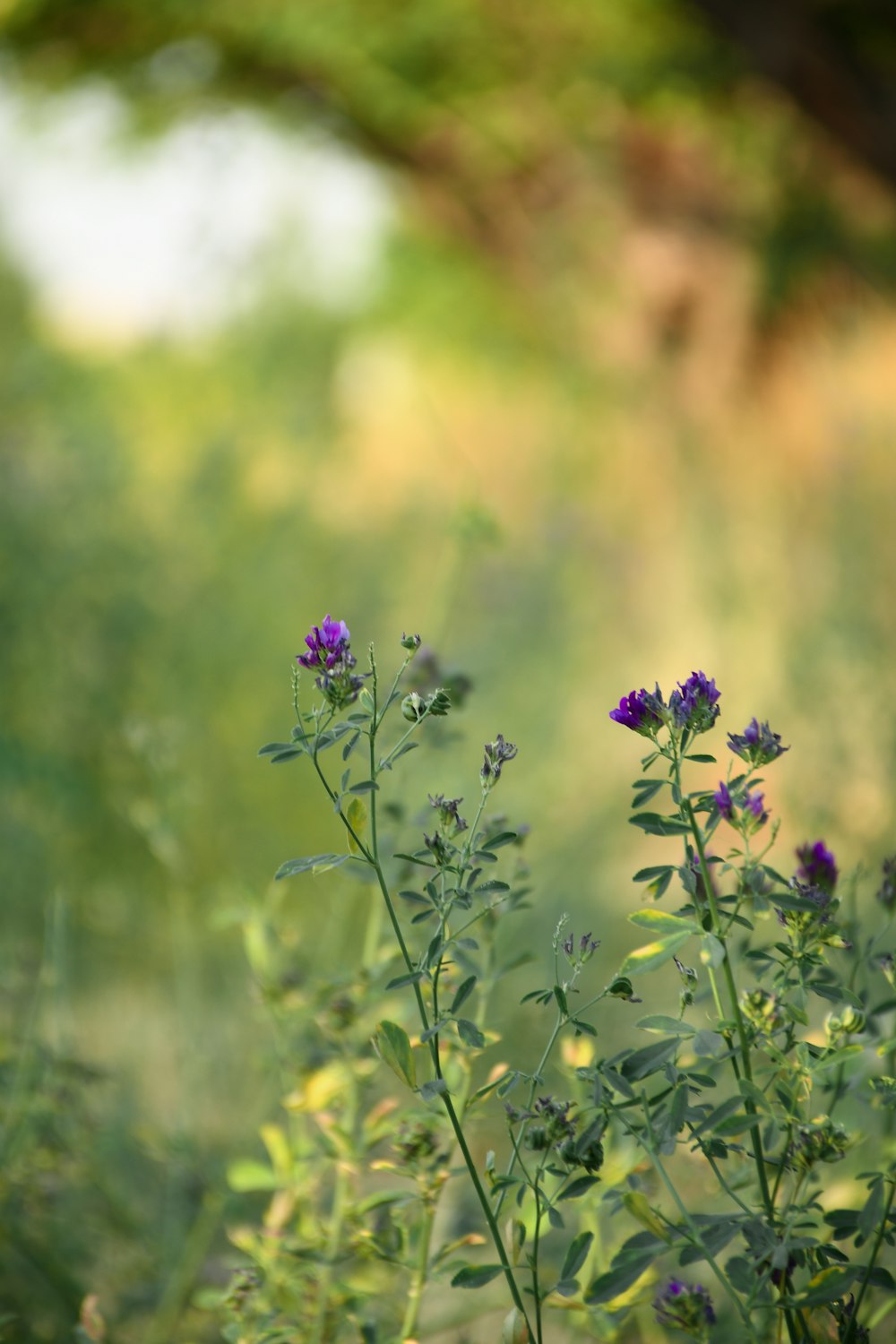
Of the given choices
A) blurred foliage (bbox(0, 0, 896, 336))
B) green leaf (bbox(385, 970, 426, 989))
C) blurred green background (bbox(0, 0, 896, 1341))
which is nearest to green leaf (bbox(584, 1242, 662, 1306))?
green leaf (bbox(385, 970, 426, 989))

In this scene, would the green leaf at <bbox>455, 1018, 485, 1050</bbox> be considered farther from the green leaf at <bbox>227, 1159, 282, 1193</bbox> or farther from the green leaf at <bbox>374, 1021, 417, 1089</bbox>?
the green leaf at <bbox>227, 1159, 282, 1193</bbox>

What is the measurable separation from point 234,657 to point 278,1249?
108 cm

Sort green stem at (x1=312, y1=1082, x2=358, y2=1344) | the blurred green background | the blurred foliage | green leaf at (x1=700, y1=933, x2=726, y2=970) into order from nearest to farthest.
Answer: green leaf at (x1=700, y1=933, x2=726, y2=970)
green stem at (x1=312, y1=1082, x2=358, y2=1344)
the blurred green background
the blurred foliage

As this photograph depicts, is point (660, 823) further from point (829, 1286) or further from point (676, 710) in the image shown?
point (829, 1286)

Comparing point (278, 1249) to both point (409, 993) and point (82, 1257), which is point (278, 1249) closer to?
point (409, 993)

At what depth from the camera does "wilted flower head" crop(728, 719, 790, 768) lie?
1.35 feet

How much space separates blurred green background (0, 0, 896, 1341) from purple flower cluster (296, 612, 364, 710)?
0.74ft

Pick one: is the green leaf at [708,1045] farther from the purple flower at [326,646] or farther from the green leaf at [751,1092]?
the purple flower at [326,646]

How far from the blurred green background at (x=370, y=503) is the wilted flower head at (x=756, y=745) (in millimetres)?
301

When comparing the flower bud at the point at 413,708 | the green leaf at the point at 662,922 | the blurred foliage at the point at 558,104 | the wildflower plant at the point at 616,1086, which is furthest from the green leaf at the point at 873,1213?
the blurred foliage at the point at 558,104

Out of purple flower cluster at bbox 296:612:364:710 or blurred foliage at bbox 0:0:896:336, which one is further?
blurred foliage at bbox 0:0:896:336

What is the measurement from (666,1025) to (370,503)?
1894mm

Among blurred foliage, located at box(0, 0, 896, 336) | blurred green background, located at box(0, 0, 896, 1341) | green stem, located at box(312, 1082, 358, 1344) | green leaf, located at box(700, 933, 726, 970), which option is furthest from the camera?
blurred foliage, located at box(0, 0, 896, 336)

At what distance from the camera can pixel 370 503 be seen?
7.42 feet
